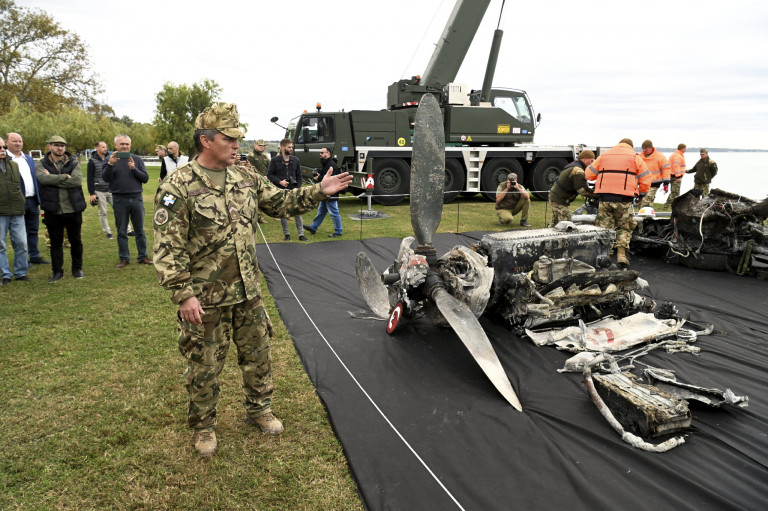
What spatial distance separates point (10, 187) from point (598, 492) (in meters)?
6.72

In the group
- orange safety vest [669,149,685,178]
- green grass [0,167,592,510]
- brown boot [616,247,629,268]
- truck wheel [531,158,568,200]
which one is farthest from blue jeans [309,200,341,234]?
orange safety vest [669,149,685,178]

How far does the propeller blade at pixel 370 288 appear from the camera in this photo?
4625 mm

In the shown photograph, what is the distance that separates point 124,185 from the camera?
6121mm

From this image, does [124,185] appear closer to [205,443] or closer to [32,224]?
[32,224]

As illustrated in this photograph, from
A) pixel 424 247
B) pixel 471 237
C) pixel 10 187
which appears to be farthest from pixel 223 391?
pixel 471 237

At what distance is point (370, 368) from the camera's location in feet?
12.1

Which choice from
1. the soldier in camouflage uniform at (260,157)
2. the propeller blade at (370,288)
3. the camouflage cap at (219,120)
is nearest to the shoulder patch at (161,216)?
the camouflage cap at (219,120)

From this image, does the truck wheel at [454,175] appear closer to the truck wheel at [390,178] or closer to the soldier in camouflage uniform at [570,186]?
the truck wheel at [390,178]

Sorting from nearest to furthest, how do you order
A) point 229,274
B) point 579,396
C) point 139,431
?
point 229,274, point 139,431, point 579,396

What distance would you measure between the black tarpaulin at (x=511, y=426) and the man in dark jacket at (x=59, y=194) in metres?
3.25

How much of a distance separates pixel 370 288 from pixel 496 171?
927 cm

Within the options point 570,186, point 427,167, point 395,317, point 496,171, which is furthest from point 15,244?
point 496,171

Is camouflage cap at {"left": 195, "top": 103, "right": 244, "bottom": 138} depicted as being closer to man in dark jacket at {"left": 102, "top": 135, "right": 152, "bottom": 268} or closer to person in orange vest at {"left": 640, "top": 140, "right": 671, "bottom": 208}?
man in dark jacket at {"left": 102, "top": 135, "right": 152, "bottom": 268}

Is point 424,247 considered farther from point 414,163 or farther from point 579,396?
point 579,396
